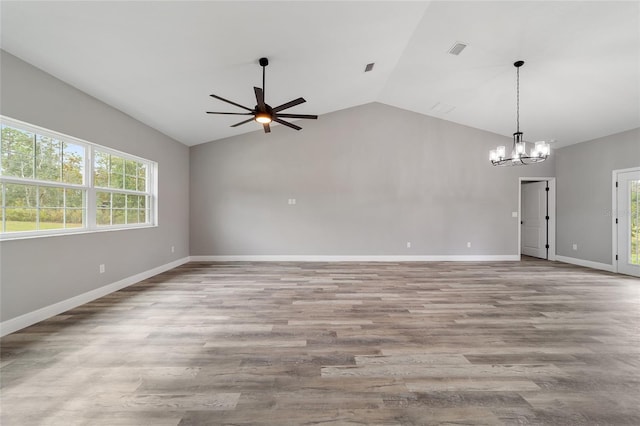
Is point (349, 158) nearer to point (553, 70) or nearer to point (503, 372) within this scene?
point (553, 70)

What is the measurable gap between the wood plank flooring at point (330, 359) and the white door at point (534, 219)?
9.78 feet

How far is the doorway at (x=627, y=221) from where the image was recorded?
470 cm

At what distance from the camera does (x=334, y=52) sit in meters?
3.54

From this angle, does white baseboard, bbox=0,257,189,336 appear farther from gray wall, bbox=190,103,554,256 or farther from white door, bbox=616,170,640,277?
white door, bbox=616,170,640,277

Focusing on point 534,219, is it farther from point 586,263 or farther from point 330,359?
Answer: point 330,359

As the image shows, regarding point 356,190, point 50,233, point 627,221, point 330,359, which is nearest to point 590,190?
point 627,221

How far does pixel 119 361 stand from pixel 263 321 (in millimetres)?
1211

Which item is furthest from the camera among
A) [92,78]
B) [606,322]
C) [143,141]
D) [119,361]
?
[143,141]

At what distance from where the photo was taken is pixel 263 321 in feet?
8.84

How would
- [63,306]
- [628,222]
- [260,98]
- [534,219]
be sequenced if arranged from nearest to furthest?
A: [260,98], [63,306], [628,222], [534,219]

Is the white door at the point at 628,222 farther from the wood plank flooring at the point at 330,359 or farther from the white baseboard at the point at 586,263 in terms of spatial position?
the wood plank flooring at the point at 330,359

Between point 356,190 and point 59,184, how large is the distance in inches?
196

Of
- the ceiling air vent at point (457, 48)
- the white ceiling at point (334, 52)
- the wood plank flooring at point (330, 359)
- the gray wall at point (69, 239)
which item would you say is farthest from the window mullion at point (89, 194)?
the ceiling air vent at point (457, 48)

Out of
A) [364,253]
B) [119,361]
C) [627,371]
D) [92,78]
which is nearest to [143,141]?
[92,78]
